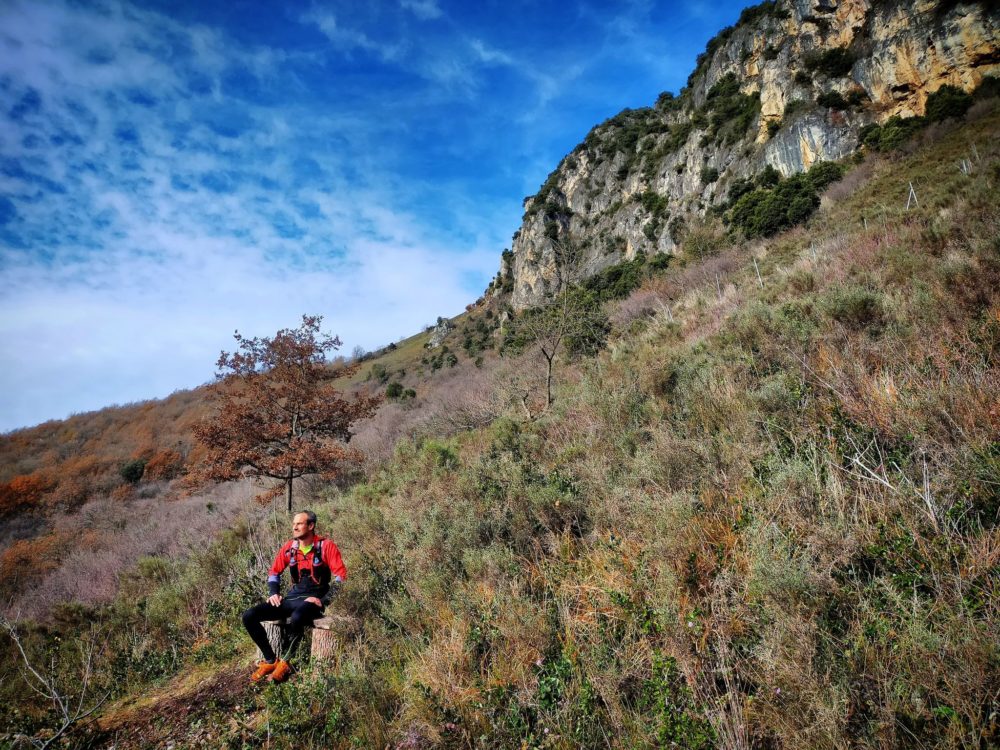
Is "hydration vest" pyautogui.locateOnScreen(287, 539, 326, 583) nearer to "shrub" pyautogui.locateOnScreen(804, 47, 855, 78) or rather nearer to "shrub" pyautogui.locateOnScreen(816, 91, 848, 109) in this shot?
"shrub" pyautogui.locateOnScreen(816, 91, 848, 109)

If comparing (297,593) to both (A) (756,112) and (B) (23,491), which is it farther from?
(A) (756,112)

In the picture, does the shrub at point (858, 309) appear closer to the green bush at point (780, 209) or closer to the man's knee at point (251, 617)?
the man's knee at point (251, 617)

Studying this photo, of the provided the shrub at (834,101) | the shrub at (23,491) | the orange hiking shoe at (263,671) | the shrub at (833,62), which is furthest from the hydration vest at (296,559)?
the shrub at (833,62)

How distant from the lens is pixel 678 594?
2.50 meters

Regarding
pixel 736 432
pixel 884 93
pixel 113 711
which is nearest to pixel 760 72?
pixel 884 93

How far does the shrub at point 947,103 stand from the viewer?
66.9 feet

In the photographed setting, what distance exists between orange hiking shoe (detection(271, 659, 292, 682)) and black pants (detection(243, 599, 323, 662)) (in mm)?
235

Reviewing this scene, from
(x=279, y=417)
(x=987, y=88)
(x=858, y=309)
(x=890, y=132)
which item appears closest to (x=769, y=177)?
(x=890, y=132)

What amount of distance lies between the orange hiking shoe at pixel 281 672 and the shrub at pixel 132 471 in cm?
2916

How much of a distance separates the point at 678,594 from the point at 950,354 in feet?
10.9

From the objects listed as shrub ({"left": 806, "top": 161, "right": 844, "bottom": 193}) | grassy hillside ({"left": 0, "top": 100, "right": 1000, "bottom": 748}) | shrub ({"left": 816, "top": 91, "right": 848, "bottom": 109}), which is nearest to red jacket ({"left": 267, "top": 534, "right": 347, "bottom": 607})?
grassy hillside ({"left": 0, "top": 100, "right": 1000, "bottom": 748})

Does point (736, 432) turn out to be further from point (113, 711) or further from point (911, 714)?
point (113, 711)

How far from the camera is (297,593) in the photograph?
438 cm

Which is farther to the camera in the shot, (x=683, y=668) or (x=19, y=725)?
(x=19, y=725)
